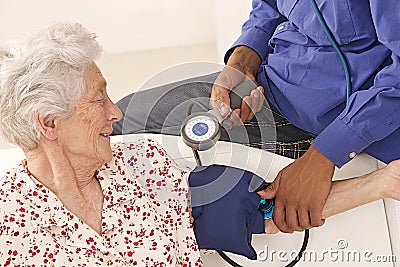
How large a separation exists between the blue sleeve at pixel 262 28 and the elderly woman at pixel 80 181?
0.51 meters

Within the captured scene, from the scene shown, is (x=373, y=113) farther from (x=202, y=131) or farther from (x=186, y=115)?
(x=186, y=115)

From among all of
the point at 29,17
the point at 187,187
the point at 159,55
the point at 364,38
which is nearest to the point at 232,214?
the point at 187,187

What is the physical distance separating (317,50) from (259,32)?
27cm

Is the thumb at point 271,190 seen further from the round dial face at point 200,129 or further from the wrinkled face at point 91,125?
the wrinkled face at point 91,125

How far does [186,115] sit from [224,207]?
1.31 feet

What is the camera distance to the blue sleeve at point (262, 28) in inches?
80.1

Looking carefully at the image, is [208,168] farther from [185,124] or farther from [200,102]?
[200,102]

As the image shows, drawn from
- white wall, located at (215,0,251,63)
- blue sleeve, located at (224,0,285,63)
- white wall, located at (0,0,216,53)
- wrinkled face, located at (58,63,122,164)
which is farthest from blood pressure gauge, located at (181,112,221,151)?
white wall, located at (0,0,216,53)

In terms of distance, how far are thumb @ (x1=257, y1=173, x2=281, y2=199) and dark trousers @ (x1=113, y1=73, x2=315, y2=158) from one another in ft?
0.65

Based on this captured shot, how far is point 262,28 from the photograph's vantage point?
6.72 feet

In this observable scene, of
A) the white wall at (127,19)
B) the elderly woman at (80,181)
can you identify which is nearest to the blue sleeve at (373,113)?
the elderly woman at (80,181)

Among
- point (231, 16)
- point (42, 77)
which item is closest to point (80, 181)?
point (42, 77)

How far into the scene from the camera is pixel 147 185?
1649mm

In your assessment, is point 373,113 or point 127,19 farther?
point 127,19
